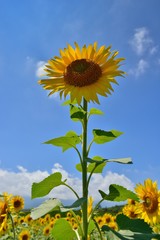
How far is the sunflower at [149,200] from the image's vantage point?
545 centimetres

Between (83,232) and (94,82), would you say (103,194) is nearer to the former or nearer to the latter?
(83,232)

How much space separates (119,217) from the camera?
3.27m

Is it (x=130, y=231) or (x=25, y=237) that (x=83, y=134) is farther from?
(x=25, y=237)

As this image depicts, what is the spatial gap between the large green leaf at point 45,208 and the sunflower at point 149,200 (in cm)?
227

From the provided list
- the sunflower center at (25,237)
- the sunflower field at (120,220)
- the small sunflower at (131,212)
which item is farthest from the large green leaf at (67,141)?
the sunflower center at (25,237)

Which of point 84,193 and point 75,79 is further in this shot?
point 75,79

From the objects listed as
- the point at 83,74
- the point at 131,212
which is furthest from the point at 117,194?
the point at 131,212

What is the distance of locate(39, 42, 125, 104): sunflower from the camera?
11.7ft

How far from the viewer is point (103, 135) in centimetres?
339

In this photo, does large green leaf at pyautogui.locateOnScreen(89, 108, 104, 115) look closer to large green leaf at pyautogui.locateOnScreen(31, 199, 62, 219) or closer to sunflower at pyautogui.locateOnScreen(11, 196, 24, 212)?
large green leaf at pyautogui.locateOnScreen(31, 199, 62, 219)

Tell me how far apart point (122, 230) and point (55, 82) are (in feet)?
4.83

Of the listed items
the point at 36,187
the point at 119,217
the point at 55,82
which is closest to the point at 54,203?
the point at 36,187

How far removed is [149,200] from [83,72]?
263 cm

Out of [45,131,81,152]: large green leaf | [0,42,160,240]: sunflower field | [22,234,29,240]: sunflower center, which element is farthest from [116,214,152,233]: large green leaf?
[22,234,29,240]: sunflower center
